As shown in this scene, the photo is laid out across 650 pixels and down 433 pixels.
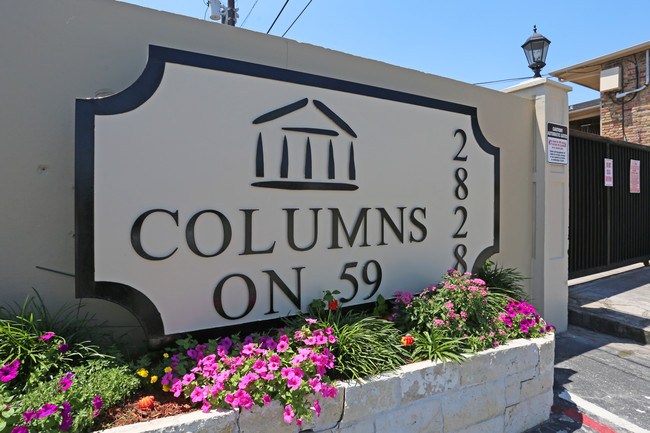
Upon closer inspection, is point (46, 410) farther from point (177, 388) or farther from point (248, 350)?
point (248, 350)

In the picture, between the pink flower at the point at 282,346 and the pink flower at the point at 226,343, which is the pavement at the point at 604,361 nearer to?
the pink flower at the point at 282,346

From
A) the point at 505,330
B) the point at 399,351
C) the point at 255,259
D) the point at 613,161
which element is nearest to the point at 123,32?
the point at 255,259

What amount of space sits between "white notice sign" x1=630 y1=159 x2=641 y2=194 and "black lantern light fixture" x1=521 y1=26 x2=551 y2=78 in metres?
3.24

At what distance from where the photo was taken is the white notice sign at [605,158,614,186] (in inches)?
238

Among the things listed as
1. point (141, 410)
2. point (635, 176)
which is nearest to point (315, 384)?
point (141, 410)

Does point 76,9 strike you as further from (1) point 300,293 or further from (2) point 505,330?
(2) point 505,330

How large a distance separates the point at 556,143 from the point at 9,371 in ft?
17.3

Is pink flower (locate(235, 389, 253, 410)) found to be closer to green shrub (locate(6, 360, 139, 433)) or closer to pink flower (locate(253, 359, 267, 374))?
pink flower (locate(253, 359, 267, 374))

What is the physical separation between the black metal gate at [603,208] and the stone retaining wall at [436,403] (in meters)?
3.44

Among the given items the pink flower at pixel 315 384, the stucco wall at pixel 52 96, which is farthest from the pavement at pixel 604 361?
the stucco wall at pixel 52 96

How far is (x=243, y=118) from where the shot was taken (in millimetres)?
2574

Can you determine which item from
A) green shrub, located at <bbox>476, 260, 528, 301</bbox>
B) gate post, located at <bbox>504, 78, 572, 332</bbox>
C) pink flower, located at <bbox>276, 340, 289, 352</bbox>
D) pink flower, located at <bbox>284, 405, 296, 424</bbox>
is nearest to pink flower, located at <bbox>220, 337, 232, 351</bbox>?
pink flower, located at <bbox>276, 340, 289, 352</bbox>

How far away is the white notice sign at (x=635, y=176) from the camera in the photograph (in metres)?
6.67

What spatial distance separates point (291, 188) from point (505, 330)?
190 centimetres
